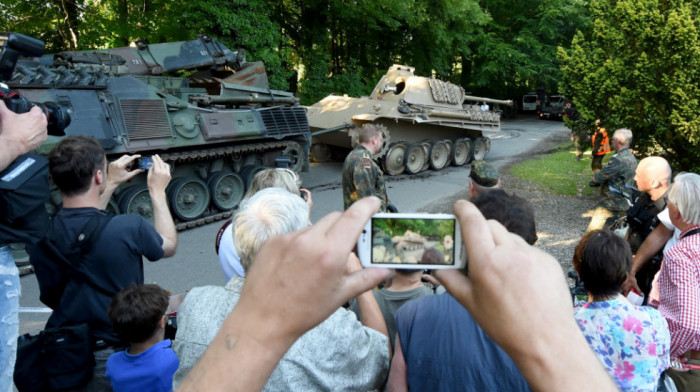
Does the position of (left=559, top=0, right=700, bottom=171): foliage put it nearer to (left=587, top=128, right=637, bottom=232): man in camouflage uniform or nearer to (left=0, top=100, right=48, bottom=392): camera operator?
(left=587, top=128, right=637, bottom=232): man in camouflage uniform

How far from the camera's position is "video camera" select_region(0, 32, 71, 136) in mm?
2418

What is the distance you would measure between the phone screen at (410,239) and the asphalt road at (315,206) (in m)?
4.89

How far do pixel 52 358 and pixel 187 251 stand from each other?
488cm

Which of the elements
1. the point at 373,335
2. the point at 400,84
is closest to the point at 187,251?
the point at 373,335

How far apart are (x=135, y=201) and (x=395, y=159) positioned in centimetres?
708

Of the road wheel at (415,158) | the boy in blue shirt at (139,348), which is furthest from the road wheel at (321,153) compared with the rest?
the boy in blue shirt at (139,348)

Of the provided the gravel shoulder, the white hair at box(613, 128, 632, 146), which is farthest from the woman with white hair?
the white hair at box(613, 128, 632, 146)

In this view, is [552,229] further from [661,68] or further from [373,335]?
[373,335]

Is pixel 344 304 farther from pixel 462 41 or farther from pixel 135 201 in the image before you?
pixel 462 41

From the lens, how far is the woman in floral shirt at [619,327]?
201 cm

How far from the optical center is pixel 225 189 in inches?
371

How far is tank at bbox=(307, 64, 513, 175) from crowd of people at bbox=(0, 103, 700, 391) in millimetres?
9571

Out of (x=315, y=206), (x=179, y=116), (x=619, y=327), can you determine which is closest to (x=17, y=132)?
(x=619, y=327)

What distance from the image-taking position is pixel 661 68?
23.0 ft
